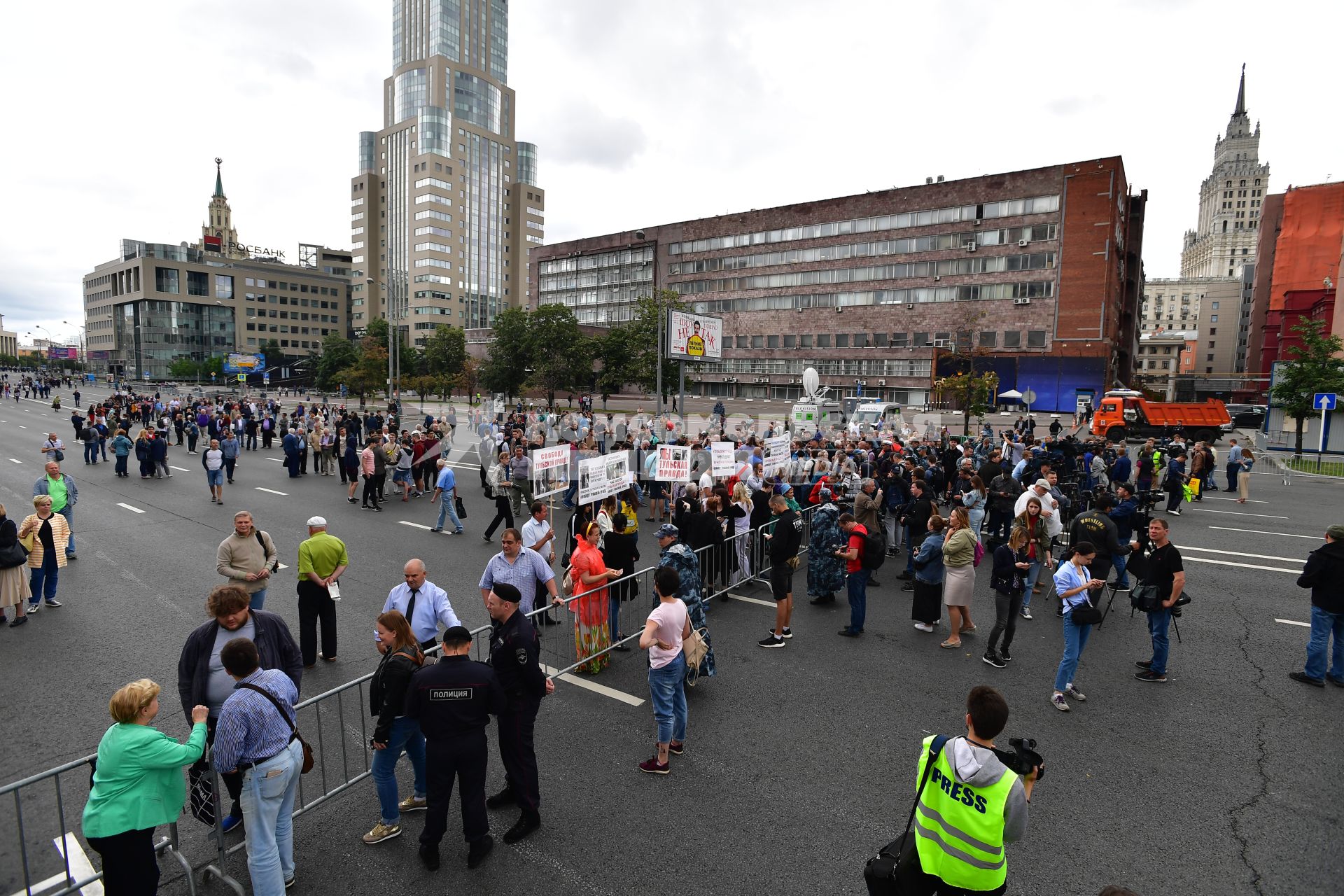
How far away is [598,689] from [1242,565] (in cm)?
1305

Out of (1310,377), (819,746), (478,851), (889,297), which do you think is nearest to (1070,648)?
(819,746)

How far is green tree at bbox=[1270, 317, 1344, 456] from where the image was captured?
29.7 meters

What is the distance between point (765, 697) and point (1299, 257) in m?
101

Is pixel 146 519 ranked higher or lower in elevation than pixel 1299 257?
lower

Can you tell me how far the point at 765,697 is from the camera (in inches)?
287

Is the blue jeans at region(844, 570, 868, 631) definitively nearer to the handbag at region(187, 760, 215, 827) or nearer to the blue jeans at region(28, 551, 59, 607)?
the handbag at region(187, 760, 215, 827)

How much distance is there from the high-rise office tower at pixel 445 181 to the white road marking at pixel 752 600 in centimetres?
12428

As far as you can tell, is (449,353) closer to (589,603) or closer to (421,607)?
(589,603)

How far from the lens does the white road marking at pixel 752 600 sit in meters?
10.5

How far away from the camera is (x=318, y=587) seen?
7.77 meters

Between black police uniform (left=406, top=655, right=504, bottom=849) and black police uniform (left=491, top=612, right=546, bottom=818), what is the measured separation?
0.41 metres

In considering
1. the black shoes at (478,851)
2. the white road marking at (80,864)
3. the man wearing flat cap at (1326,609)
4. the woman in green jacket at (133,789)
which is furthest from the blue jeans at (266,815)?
the man wearing flat cap at (1326,609)

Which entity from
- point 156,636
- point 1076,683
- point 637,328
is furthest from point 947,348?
point 156,636

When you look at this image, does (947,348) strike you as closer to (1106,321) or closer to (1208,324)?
(1106,321)
